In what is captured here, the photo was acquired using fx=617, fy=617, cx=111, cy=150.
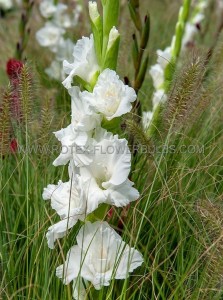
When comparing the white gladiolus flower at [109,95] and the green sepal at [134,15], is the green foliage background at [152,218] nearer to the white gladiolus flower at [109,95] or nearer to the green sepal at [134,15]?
the white gladiolus flower at [109,95]

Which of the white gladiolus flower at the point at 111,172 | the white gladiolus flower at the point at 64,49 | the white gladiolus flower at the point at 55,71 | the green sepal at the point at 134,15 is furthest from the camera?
the white gladiolus flower at the point at 64,49

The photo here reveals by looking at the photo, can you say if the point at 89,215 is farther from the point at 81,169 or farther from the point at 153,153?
the point at 153,153

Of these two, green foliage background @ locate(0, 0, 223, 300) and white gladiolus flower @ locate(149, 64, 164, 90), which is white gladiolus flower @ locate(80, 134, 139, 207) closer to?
green foliage background @ locate(0, 0, 223, 300)

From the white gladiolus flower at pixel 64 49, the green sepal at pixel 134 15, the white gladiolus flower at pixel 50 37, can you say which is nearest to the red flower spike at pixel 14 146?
the green sepal at pixel 134 15

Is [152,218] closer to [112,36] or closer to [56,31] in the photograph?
[112,36]

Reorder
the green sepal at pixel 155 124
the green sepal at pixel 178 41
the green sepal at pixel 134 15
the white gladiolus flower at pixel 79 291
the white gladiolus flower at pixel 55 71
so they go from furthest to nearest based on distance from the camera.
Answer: the white gladiolus flower at pixel 55 71
the green sepal at pixel 178 41
the green sepal at pixel 134 15
the green sepal at pixel 155 124
the white gladiolus flower at pixel 79 291

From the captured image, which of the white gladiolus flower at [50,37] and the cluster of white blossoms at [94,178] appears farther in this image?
the white gladiolus flower at [50,37]

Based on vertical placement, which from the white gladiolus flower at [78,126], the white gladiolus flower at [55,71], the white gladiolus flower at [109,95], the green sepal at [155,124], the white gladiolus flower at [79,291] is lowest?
the white gladiolus flower at [79,291]

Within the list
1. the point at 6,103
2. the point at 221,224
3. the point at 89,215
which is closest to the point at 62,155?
the point at 89,215

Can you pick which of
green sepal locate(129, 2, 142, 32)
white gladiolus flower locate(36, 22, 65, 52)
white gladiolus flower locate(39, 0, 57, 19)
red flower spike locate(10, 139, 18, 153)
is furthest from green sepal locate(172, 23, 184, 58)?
white gladiolus flower locate(39, 0, 57, 19)
